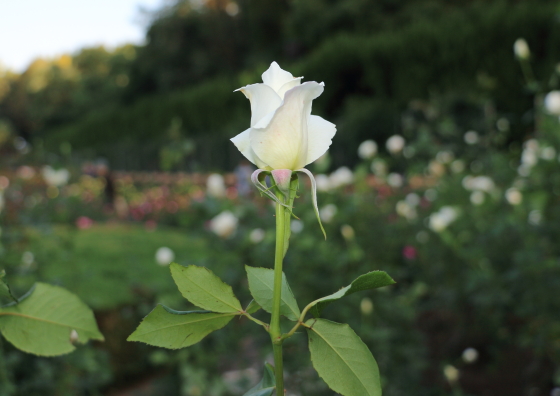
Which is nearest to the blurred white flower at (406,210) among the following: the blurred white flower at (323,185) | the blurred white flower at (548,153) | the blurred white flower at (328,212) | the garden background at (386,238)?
the garden background at (386,238)

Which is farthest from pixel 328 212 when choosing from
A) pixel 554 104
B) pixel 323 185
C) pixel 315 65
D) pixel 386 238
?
pixel 315 65

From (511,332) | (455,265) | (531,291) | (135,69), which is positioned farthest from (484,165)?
(135,69)

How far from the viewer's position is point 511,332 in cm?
277

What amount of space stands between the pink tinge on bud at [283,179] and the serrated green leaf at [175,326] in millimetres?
86

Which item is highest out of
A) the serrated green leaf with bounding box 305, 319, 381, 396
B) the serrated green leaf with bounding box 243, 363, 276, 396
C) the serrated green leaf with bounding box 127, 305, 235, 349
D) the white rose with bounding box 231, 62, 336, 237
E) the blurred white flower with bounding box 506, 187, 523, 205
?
the white rose with bounding box 231, 62, 336, 237

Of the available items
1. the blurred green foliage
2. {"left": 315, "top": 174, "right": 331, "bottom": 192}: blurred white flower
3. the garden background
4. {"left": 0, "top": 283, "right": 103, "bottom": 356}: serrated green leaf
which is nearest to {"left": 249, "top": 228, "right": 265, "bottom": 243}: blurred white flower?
the garden background

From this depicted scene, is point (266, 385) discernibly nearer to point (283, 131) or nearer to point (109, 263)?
point (283, 131)

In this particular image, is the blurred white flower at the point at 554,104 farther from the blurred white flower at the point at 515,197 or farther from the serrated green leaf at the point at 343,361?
the serrated green leaf at the point at 343,361

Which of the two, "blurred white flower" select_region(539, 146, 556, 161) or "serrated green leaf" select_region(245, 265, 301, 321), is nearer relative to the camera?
"serrated green leaf" select_region(245, 265, 301, 321)

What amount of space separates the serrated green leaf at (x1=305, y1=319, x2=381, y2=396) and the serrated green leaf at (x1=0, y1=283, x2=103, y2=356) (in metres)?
0.17

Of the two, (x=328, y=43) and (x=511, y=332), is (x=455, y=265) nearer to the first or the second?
(x=511, y=332)

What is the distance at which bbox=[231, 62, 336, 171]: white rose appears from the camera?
30 centimetres

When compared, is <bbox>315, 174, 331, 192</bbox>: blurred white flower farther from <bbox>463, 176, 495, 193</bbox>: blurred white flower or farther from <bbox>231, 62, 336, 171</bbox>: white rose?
<bbox>231, 62, 336, 171</bbox>: white rose

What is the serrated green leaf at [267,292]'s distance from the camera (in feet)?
1.10
